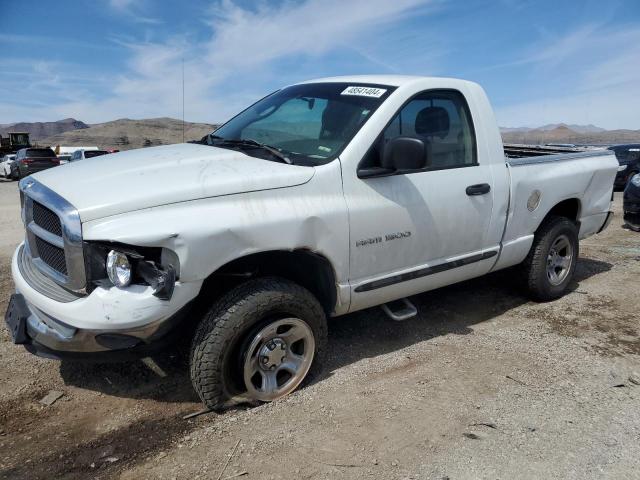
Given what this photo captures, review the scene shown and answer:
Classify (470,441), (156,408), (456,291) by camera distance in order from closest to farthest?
(470,441), (156,408), (456,291)

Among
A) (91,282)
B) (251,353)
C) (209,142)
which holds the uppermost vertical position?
(209,142)

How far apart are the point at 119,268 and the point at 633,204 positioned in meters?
8.66

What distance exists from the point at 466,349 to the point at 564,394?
82 cm

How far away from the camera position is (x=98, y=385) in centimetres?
343

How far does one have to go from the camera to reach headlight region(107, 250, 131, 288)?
260 centimetres

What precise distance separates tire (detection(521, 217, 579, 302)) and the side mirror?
2196 mm

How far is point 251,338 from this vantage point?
9.76 feet

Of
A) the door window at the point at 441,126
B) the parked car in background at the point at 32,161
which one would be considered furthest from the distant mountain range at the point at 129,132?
the door window at the point at 441,126

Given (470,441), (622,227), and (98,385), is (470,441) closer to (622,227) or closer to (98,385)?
(98,385)

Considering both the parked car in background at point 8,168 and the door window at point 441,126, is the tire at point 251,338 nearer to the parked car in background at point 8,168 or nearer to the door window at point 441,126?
the door window at point 441,126

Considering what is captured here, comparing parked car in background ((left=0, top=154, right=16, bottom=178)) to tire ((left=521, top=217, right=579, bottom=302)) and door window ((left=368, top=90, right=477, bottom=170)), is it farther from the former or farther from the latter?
tire ((left=521, top=217, right=579, bottom=302))

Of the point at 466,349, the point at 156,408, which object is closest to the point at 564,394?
→ the point at 466,349

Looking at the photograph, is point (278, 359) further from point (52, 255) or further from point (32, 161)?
point (32, 161)

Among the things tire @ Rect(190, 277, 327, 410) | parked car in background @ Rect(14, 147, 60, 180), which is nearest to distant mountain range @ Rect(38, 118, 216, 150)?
parked car in background @ Rect(14, 147, 60, 180)
